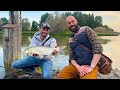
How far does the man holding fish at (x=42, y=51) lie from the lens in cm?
461

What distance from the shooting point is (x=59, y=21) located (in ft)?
15.4

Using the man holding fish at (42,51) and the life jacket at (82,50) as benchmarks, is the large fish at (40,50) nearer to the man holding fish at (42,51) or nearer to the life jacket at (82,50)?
the man holding fish at (42,51)

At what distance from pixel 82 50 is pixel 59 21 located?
51cm

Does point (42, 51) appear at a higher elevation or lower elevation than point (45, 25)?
lower

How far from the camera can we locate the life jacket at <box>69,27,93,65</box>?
15.2 feet

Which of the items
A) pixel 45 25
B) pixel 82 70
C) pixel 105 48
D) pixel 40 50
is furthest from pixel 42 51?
pixel 105 48

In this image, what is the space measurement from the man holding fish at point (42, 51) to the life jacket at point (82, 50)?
260mm

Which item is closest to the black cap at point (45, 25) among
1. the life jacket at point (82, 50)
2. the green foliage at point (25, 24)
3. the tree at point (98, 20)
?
the green foliage at point (25, 24)

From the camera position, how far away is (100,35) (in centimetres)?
462

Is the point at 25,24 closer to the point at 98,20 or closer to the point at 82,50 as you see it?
the point at 82,50
